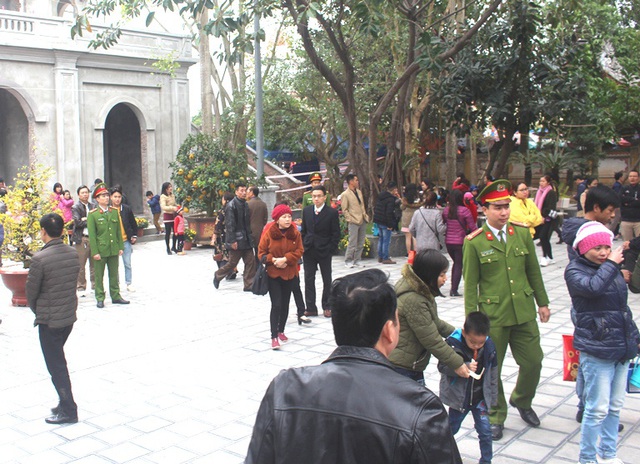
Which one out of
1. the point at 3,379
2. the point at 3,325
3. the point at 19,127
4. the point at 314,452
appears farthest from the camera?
the point at 19,127

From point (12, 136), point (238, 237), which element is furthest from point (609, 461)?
point (12, 136)

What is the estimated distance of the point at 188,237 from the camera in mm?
17641

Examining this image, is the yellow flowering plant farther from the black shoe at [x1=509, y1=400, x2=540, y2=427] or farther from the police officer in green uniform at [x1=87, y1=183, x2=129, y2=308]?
the black shoe at [x1=509, y1=400, x2=540, y2=427]

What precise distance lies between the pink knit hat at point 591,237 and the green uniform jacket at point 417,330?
104 centimetres

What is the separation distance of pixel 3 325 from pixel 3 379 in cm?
265

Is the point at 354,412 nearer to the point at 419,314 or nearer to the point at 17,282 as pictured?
the point at 419,314

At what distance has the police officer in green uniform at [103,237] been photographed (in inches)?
413

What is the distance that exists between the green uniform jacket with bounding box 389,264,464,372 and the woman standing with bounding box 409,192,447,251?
6.22 metres

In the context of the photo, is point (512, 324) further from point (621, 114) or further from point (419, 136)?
point (621, 114)

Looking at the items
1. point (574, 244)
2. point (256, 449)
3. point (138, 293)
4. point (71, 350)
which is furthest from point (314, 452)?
point (138, 293)

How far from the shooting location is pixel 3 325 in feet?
31.6

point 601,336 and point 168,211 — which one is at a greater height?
point 168,211

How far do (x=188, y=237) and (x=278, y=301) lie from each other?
9.86 meters

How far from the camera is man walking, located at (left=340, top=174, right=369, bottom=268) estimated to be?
1343 centimetres
